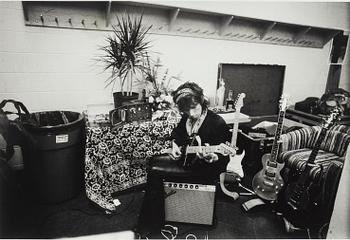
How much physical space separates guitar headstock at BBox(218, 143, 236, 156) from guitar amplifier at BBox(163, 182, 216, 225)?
0.29m

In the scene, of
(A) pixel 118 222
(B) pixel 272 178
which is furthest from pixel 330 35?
(A) pixel 118 222

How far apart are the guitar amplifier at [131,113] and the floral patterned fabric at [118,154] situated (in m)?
0.06

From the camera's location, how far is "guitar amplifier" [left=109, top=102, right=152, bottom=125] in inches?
91.1

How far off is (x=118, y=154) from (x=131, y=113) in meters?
0.41

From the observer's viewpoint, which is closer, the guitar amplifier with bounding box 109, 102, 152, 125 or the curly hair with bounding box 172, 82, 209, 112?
the curly hair with bounding box 172, 82, 209, 112

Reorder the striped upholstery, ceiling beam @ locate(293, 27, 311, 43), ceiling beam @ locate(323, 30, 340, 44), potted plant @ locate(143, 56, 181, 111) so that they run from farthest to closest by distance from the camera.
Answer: ceiling beam @ locate(323, 30, 340, 44) < ceiling beam @ locate(293, 27, 311, 43) < potted plant @ locate(143, 56, 181, 111) < the striped upholstery

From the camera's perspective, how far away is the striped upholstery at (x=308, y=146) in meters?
2.61

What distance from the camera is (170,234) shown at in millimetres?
2094

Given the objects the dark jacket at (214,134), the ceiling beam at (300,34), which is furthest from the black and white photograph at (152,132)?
the ceiling beam at (300,34)

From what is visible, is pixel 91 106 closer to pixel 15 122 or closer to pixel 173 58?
pixel 15 122

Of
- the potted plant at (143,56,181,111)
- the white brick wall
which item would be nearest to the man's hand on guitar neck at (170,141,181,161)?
the potted plant at (143,56,181,111)

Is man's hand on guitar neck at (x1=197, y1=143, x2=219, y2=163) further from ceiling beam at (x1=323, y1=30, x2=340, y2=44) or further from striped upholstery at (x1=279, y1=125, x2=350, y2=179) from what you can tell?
ceiling beam at (x1=323, y1=30, x2=340, y2=44)

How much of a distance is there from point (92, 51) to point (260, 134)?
2.13m

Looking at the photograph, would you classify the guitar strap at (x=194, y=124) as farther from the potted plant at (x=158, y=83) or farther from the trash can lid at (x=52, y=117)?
the trash can lid at (x=52, y=117)
